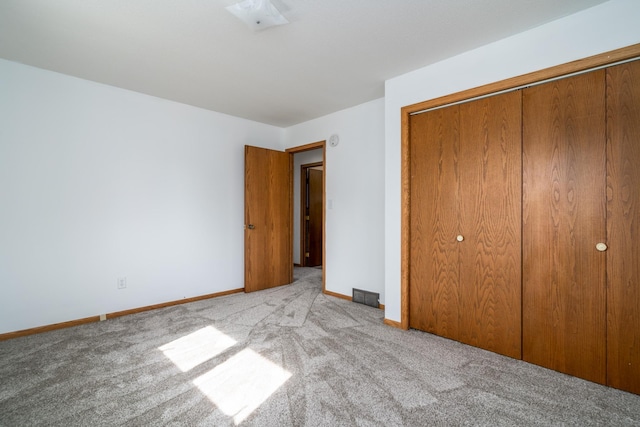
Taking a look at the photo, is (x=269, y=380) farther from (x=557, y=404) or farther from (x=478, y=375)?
(x=557, y=404)

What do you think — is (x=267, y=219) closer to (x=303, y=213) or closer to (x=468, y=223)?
(x=303, y=213)

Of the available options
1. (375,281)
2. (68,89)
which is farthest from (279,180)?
(68,89)

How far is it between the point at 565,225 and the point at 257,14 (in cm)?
257

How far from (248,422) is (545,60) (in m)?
3.07

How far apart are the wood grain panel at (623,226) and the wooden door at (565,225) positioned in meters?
0.04

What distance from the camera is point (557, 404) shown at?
1.71m

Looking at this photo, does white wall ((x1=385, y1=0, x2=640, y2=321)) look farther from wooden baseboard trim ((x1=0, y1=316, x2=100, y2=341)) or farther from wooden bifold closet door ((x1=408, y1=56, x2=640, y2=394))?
wooden baseboard trim ((x1=0, y1=316, x2=100, y2=341))

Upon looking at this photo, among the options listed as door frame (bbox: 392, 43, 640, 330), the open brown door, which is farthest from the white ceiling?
the open brown door

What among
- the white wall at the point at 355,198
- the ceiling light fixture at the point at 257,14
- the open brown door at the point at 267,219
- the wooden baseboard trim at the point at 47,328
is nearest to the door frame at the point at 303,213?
the open brown door at the point at 267,219

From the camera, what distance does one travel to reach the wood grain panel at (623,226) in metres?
1.80

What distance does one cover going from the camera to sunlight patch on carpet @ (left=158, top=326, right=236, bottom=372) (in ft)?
7.30

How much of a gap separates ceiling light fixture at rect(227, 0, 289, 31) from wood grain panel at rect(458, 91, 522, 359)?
1.70 meters

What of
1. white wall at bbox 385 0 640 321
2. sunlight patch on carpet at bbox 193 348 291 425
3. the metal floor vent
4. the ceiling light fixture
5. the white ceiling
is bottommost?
sunlight patch on carpet at bbox 193 348 291 425

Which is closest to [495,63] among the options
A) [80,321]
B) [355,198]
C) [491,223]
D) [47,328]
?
[491,223]
